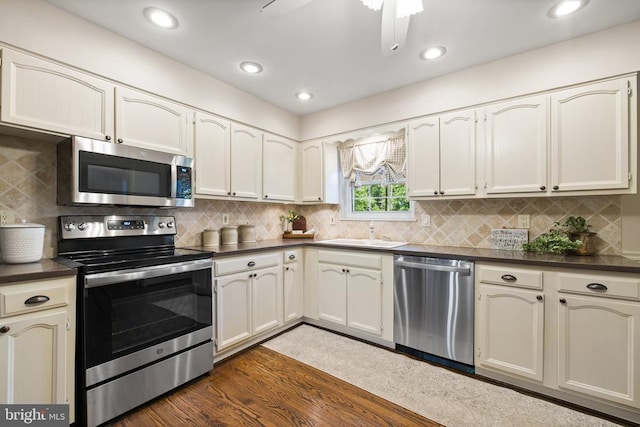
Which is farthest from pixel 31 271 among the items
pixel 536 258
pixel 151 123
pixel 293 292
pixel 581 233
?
pixel 581 233

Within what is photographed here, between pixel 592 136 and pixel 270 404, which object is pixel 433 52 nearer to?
pixel 592 136

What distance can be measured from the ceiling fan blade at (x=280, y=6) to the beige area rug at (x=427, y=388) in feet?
7.87

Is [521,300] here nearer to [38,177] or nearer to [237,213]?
[237,213]

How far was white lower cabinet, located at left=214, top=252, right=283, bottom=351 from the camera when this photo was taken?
2373 millimetres

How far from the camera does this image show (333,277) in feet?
9.77

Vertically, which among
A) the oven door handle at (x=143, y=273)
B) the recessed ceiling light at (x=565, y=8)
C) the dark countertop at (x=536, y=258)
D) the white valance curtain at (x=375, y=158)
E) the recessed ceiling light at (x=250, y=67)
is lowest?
the oven door handle at (x=143, y=273)

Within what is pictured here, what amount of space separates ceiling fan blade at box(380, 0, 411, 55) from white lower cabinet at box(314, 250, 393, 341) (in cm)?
167

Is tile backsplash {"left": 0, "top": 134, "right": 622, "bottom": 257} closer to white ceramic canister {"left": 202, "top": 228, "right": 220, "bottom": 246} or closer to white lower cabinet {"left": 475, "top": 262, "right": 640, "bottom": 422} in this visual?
white ceramic canister {"left": 202, "top": 228, "right": 220, "bottom": 246}

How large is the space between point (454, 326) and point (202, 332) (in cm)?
195

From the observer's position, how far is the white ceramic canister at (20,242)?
63.5 inches

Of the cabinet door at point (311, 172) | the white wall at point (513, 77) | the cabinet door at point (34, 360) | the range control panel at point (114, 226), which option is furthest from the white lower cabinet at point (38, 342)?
the white wall at point (513, 77)

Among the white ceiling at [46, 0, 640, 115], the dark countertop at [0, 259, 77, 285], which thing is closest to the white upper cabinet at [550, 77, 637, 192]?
the white ceiling at [46, 0, 640, 115]

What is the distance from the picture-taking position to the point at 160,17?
188cm

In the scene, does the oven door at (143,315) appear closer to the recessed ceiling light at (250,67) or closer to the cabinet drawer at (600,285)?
the recessed ceiling light at (250,67)
